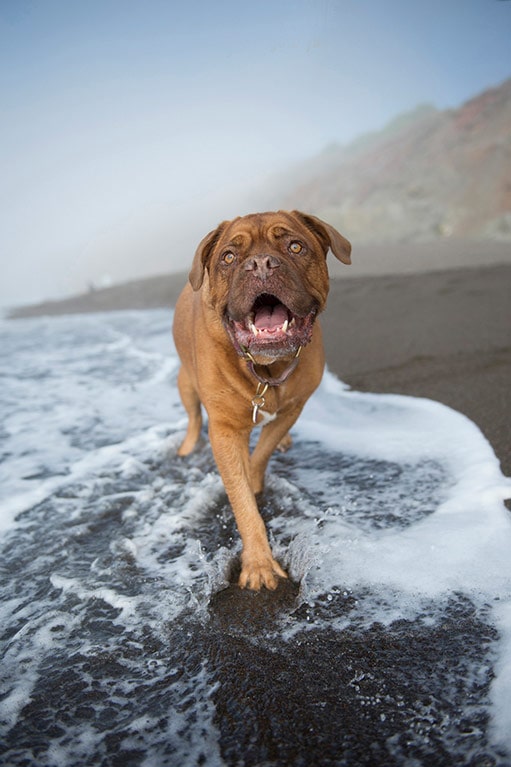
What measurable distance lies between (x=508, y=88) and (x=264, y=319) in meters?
35.6

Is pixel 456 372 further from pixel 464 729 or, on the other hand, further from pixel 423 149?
pixel 423 149

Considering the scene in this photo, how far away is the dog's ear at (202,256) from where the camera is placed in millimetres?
3123

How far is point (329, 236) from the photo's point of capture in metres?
3.12

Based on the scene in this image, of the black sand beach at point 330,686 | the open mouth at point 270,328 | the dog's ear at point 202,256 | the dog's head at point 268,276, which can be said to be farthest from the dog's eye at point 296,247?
the black sand beach at point 330,686

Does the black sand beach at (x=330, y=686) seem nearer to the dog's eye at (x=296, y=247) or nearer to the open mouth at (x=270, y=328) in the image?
the open mouth at (x=270, y=328)

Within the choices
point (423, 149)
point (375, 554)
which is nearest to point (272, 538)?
point (375, 554)

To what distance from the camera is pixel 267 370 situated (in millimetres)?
3133

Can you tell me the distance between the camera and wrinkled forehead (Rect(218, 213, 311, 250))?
3.06 metres

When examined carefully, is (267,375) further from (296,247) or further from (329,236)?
(329,236)

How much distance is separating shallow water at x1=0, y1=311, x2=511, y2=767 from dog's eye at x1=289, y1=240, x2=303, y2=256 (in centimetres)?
153

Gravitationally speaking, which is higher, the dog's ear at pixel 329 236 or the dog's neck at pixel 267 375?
the dog's ear at pixel 329 236

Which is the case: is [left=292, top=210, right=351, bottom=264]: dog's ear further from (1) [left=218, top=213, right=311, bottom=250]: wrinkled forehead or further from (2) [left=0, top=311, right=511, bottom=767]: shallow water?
(2) [left=0, top=311, right=511, bottom=767]: shallow water

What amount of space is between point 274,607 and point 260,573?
0.25 m

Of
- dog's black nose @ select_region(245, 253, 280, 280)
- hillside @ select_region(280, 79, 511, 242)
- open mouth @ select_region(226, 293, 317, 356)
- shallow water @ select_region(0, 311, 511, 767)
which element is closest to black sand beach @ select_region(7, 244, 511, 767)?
shallow water @ select_region(0, 311, 511, 767)
